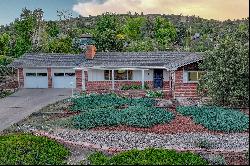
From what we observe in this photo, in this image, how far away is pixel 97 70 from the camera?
46.9 metres

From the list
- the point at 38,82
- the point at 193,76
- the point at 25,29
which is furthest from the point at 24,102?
the point at 25,29

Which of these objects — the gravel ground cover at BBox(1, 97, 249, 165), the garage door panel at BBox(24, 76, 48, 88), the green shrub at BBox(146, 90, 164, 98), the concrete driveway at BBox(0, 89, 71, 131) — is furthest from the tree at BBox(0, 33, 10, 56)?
the gravel ground cover at BBox(1, 97, 249, 165)

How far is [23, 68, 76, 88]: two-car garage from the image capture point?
1930 inches

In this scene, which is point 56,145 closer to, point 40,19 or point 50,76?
point 50,76

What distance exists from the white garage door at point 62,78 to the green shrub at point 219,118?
68.6 ft

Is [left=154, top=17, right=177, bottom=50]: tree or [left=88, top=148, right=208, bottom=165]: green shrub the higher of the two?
[left=154, top=17, right=177, bottom=50]: tree

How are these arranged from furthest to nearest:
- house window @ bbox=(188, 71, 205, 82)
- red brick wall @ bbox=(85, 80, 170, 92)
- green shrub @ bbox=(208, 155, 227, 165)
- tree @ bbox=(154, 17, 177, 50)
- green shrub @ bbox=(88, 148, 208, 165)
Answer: tree @ bbox=(154, 17, 177, 50) → red brick wall @ bbox=(85, 80, 170, 92) → house window @ bbox=(188, 71, 205, 82) → green shrub @ bbox=(208, 155, 227, 165) → green shrub @ bbox=(88, 148, 208, 165)

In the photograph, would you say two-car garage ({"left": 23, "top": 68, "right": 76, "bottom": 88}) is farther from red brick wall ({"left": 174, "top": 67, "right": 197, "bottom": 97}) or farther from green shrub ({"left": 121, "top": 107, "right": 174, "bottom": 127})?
green shrub ({"left": 121, "top": 107, "right": 174, "bottom": 127})

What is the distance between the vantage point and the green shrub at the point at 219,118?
2534 cm

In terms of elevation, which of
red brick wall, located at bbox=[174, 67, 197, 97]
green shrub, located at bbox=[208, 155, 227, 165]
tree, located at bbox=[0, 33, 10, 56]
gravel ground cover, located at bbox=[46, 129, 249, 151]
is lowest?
green shrub, located at bbox=[208, 155, 227, 165]

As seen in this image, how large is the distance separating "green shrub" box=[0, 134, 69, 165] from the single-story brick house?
21564mm

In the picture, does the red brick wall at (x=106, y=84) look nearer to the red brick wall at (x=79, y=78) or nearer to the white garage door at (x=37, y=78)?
the red brick wall at (x=79, y=78)

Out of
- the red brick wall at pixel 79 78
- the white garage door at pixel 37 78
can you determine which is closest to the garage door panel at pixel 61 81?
the white garage door at pixel 37 78

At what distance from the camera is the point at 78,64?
156 ft
